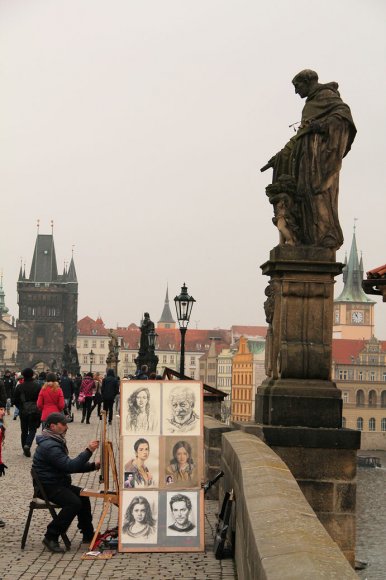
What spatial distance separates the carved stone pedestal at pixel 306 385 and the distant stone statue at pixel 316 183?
A: 211 mm

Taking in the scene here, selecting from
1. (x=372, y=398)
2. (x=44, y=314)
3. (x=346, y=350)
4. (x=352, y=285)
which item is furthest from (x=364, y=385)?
(x=44, y=314)

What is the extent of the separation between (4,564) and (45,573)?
52 centimetres

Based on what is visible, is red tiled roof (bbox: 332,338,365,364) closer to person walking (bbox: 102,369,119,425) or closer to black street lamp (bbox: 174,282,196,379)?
person walking (bbox: 102,369,119,425)

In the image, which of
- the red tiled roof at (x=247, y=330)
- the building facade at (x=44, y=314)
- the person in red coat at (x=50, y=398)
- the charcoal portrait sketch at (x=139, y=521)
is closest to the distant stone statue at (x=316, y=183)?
the charcoal portrait sketch at (x=139, y=521)

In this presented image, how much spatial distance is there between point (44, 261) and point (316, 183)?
15875 centimetres

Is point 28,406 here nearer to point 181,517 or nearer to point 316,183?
point 316,183

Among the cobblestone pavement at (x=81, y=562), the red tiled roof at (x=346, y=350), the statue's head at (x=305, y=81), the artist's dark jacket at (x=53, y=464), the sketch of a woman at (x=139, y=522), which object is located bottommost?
the cobblestone pavement at (x=81, y=562)

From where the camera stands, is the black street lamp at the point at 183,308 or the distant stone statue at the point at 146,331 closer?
the black street lamp at the point at 183,308

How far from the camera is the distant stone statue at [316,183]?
8945 millimetres

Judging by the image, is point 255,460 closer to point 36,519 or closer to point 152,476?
point 152,476

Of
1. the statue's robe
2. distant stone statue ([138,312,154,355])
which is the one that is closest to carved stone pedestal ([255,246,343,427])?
the statue's robe

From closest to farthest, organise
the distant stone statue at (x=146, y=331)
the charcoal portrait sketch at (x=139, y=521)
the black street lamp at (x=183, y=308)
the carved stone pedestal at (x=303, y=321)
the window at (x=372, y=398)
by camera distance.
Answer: the charcoal portrait sketch at (x=139, y=521), the carved stone pedestal at (x=303, y=321), the black street lamp at (x=183, y=308), the distant stone statue at (x=146, y=331), the window at (x=372, y=398)

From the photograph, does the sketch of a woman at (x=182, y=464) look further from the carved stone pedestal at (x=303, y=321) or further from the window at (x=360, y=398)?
the window at (x=360, y=398)

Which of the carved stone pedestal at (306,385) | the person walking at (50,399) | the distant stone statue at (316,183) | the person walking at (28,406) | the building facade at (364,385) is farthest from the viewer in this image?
the building facade at (364,385)
